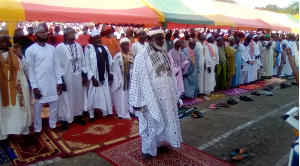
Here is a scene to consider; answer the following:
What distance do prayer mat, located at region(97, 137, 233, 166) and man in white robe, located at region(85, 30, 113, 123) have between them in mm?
1471

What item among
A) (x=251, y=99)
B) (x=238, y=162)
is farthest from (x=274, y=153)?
(x=251, y=99)

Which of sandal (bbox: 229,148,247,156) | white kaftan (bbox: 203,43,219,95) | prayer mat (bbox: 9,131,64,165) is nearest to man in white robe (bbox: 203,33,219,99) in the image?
white kaftan (bbox: 203,43,219,95)

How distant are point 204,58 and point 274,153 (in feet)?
14.4

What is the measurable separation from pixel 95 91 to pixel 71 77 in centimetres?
59

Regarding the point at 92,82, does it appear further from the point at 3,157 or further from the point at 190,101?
the point at 190,101

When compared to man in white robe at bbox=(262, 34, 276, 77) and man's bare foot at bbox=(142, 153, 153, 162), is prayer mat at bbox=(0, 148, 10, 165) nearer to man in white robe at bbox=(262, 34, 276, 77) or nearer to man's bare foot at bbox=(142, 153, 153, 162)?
man's bare foot at bbox=(142, 153, 153, 162)

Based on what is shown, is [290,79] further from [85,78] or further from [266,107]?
[85,78]

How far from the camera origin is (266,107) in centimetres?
673

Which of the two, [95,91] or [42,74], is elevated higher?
[42,74]

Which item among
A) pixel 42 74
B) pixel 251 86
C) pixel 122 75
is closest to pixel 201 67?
pixel 251 86

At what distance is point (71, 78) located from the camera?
5070 mm

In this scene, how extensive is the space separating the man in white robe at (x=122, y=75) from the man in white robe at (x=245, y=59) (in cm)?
550

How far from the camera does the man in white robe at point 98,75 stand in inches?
205

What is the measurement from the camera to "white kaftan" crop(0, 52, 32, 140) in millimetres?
4172
